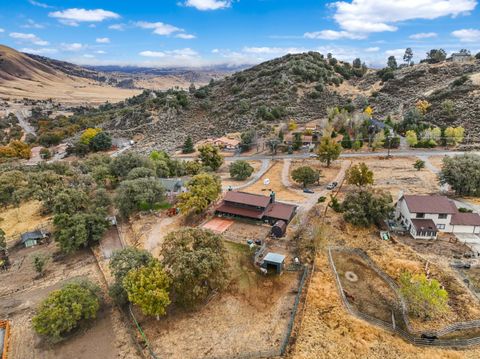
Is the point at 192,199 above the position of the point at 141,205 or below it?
above

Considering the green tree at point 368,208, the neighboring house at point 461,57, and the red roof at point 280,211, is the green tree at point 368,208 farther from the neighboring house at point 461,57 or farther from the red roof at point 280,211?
the neighboring house at point 461,57

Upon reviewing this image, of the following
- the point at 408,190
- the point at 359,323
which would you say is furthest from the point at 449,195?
the point at 359,323

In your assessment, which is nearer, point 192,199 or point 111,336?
point 111,336

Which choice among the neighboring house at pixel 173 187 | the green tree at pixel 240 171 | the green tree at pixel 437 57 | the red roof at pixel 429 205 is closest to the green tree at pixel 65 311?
the neighboring house at pixel 173 187

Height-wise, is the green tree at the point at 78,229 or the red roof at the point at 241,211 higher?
the red roof at the point at 241,211

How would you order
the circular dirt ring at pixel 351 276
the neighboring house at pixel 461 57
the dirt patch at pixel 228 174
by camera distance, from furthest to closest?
1. the neighboring house at pixel 461 57
2. the dirt patch at pixel 228 174
3. the circular dirt ring at pixel 351 276

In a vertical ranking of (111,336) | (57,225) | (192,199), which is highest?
(192,199)

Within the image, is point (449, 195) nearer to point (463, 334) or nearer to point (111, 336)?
point (463, 334)
